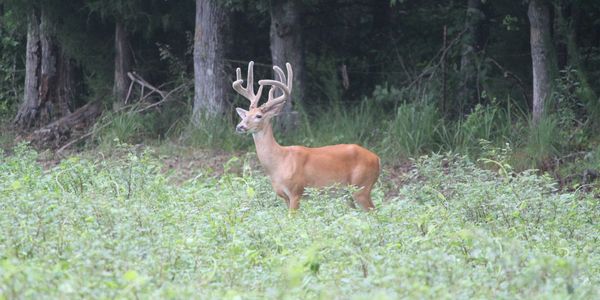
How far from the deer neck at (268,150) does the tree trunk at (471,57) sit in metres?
3.91

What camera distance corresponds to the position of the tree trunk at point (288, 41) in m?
14.6

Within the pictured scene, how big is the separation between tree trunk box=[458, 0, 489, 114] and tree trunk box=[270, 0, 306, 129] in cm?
214

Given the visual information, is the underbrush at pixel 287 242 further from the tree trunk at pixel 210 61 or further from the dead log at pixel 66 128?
the dead log at pixel 66 128

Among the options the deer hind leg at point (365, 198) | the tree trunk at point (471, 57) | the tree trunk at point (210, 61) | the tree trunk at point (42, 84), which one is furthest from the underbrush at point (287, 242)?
the tree trunk at point (42, 84)

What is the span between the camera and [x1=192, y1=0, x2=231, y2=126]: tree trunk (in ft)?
49.2

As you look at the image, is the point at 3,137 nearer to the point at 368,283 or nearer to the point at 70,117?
the point at 70,117

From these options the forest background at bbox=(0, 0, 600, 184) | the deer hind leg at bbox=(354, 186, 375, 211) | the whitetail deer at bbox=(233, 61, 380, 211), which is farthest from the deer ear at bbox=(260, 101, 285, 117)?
the forest background at bbox=(0, 0, 600, 184)

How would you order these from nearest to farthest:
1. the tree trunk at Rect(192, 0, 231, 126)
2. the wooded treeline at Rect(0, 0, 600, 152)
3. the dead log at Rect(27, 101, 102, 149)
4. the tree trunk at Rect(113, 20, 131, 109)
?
the wooded treeline at Rect(0, 0, 600, 152), the tree trunk at Rect(192, 0, 231, 126), the dead log at Rect(27, 101, 102, 149), the tree trunk at Rect(113, 20, 131, 109)

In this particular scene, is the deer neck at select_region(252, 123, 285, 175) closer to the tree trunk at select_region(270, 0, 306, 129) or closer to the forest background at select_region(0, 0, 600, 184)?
the forest background at select_region(0, 0, 600, 184)

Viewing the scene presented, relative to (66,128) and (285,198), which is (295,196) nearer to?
(285,198)

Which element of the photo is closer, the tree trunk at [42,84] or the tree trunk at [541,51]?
the tree trunk at [541,51]

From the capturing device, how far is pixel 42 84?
16.8 metres

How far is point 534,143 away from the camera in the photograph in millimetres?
12688

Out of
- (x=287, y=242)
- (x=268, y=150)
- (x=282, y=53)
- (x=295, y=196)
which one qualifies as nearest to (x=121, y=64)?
(x=282, y=53)
